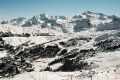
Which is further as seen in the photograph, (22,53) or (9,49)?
(9,49)

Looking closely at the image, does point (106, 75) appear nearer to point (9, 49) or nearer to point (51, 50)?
point (51, 50)

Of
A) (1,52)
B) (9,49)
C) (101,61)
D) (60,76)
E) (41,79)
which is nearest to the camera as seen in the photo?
(41,79)

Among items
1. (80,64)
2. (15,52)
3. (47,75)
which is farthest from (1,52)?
(47,75)

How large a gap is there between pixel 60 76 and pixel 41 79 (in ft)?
18.9

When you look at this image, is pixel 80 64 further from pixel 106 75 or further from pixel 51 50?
pixel 51 50

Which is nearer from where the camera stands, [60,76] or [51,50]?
[60,76]

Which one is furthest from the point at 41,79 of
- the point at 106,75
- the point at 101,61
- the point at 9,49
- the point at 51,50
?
the point at 9,49

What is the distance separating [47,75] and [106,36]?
13786cm

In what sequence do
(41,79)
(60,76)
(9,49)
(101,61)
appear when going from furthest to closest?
(9,49) < (101,61) < (60,76) < (41,79)

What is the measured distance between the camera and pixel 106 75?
5766 cm

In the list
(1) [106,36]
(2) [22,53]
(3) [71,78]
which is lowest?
(3) [71,78]

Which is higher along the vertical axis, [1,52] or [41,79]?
[1,52]

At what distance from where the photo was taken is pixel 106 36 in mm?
188750

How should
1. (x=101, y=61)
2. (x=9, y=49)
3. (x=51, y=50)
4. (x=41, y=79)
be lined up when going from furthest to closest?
(x=9, y=49) → (x=51, y=50) → (x=101, y=61) → (x=41, y=79)
